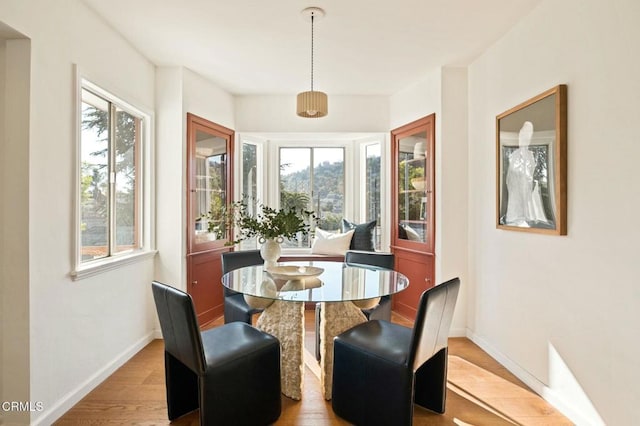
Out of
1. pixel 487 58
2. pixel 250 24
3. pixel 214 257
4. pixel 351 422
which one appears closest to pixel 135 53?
pixel 250 24

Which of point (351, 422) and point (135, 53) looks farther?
point (135, 53)

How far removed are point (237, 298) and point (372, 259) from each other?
1220mm

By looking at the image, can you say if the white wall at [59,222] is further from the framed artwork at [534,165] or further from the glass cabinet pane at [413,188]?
the framed artwork at [534,165]

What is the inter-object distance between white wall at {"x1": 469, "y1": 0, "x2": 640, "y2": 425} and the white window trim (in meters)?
3.00

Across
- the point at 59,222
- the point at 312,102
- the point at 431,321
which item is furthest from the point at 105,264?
the point at 431,321

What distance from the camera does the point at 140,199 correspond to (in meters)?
3.23

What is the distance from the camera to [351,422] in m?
2.00

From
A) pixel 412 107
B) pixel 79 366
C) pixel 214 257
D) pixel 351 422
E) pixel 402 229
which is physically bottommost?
pixel 351 422

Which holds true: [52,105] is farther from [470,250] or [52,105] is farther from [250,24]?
[470,250]

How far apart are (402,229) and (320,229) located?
3.66 feet

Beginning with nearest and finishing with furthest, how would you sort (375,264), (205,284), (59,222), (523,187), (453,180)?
(59,222), (523,187), (375,264), (453,180), (205,284)

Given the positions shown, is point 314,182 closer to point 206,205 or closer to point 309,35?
point 206,205

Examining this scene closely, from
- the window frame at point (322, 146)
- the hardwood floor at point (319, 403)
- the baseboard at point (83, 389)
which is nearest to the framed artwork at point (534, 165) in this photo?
the hardwood floor at point (319, 403)

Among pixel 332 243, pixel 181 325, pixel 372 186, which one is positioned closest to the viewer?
pixel 181 325
